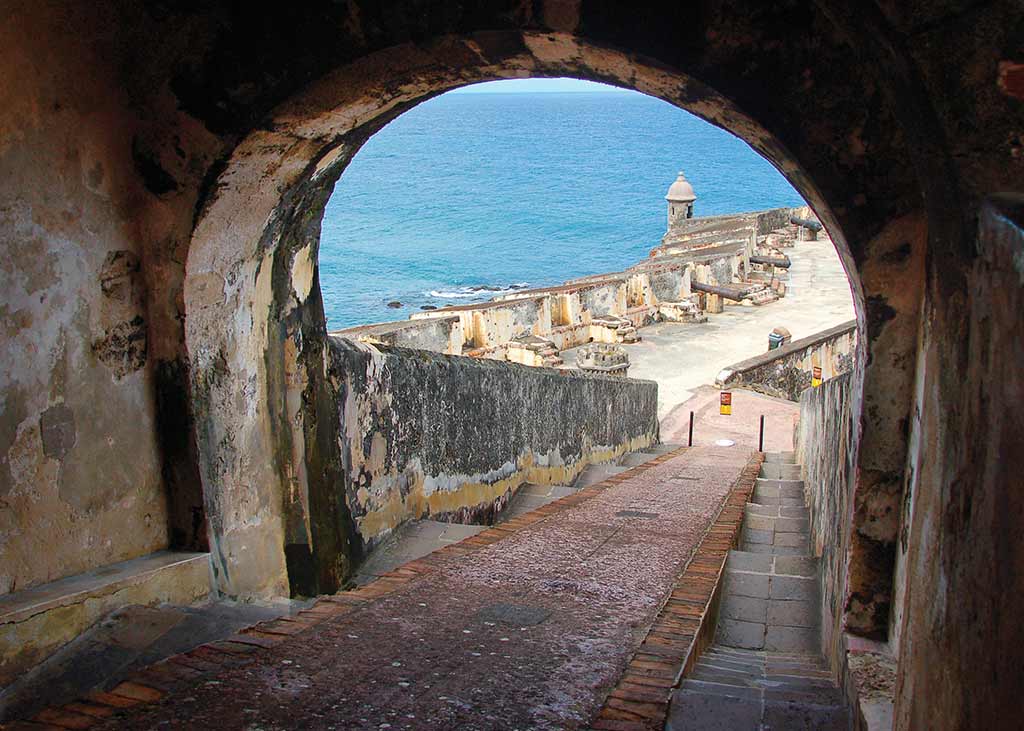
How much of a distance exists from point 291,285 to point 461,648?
1838mm

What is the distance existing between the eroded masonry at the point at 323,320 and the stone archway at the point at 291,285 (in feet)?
0.05

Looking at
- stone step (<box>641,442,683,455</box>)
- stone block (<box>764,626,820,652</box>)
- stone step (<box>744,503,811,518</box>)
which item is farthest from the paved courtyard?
stone block (<box>764,626,820,652</box>)

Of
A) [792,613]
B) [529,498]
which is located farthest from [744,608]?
[529,498]

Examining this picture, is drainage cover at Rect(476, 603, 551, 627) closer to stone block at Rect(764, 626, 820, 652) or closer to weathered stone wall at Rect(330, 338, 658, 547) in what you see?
stone block at Rect(764, 626, 820, 652)

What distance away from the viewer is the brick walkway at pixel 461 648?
8.94 feet

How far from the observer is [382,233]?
72.5m

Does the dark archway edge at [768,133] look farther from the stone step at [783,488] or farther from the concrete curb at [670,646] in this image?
the stone step at [783,488]

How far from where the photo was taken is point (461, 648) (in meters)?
3.27

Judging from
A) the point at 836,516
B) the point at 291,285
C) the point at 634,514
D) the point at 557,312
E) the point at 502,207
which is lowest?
the point at 634,514

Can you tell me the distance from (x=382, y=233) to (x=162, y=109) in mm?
70157

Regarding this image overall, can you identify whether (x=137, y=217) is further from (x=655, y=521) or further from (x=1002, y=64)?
(x=655, y=521)

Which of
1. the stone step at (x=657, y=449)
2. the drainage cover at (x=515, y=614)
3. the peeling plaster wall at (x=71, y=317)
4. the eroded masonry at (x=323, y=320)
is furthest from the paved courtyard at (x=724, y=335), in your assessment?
the peeling plaster wall at (x=71, y=317)

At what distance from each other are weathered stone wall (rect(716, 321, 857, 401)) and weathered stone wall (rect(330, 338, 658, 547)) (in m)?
11.0

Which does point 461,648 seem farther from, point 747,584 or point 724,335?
point 724,335
